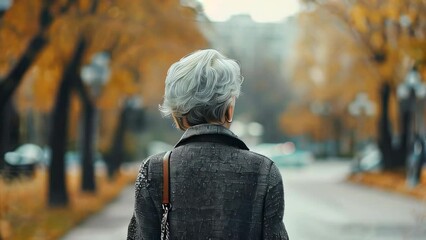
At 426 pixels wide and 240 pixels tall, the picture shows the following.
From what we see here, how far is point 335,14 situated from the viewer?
28578 millimetres

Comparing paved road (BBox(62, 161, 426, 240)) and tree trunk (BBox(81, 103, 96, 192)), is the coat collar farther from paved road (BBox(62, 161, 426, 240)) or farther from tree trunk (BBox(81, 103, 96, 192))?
tree trunk (BBox(81, 103, 96, 192))

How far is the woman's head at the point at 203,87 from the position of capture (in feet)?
10.1

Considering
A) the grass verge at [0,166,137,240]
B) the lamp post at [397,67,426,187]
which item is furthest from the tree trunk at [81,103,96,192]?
the lamp post at [397,67,426,187]

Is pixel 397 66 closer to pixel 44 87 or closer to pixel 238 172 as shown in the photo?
pixel 44 87

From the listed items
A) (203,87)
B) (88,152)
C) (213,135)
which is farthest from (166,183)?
(88,152)

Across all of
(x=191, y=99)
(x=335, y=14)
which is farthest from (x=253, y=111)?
(x=191, y=99)

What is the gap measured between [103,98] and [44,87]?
1.64 meters

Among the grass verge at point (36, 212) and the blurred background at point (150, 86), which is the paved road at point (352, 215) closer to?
the blurred background at point (150, 86)

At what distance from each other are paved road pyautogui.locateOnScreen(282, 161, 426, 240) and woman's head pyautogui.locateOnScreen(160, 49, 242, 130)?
5.85 metres

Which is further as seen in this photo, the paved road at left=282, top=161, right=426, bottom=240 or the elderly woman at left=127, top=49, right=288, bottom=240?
the paved road at left=282, top=161, right=426, bottom=240

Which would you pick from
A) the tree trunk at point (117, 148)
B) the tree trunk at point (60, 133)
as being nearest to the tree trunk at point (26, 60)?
the tree trunk at point (60, 133)

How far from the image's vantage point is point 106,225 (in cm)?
1686

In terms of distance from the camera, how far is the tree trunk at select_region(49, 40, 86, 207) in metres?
19.2

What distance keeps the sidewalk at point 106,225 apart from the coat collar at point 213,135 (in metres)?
11.4
